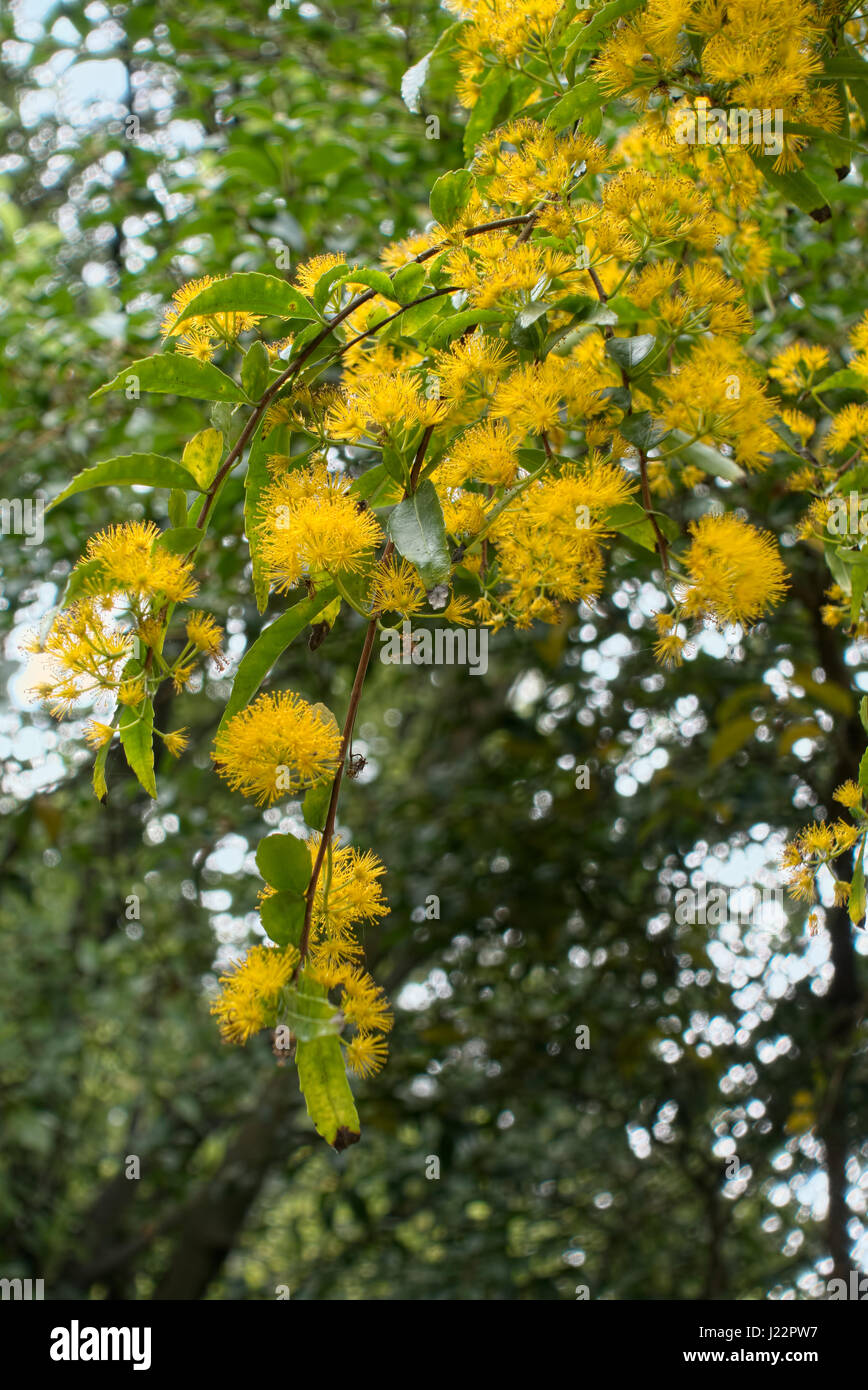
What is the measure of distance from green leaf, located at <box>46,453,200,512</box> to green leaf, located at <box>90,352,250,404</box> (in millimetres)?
54

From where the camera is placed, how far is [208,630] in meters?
0.93

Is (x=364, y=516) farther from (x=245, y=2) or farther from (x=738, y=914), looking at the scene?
(x=245, y=2)

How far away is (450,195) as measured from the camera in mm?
957

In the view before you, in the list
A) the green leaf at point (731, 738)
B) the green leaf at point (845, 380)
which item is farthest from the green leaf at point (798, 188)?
the green leaf at point (731, 738)

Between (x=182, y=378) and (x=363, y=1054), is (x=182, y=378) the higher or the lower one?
the higher one

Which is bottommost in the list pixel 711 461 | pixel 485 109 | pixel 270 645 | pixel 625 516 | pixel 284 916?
pixel 284 916

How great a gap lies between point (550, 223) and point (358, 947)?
0.61 m

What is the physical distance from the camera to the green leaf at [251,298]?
86cm

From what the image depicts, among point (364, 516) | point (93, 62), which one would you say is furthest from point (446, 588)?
point (93, 62)

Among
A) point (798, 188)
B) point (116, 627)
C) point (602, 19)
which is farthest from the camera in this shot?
point (798, 188)

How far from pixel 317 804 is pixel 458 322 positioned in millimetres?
392

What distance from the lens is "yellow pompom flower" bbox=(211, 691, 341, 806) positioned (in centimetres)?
80

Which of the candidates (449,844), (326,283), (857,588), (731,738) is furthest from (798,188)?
(449,844)

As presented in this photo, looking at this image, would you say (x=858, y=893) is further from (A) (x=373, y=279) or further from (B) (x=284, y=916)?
(A) (x=373, y=279)
